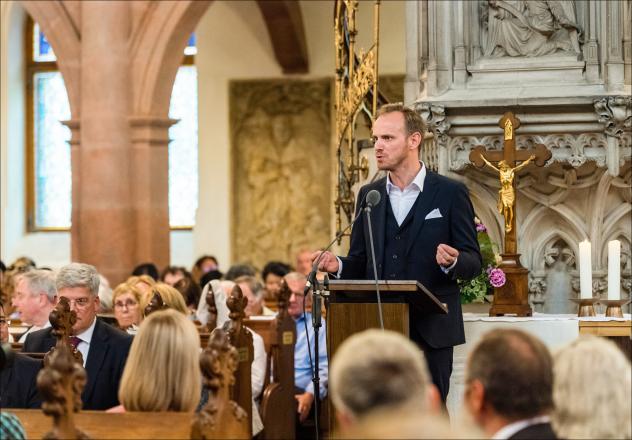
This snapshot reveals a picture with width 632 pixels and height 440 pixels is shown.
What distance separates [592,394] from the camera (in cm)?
319

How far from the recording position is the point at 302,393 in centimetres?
923

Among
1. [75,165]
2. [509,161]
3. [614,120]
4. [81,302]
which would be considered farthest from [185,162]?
[81,302]

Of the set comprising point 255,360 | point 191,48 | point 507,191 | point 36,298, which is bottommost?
point 255,360

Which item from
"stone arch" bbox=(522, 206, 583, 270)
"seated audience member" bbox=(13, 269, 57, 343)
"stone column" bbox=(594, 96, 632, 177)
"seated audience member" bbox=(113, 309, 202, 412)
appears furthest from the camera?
"stone arch" bbox=(522, 206, 583, 270)

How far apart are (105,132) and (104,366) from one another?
7937 mm

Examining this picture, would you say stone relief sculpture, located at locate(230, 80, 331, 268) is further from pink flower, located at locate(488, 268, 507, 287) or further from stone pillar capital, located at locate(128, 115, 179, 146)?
pink flower, located at locate(488, 268, 507, 287)

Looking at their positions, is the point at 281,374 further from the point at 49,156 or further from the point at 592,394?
the point at 49,156

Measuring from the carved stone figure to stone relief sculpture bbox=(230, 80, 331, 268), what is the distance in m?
11.4

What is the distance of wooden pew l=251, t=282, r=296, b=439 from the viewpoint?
8.27 m

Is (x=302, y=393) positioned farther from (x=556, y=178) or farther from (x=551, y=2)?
(x=551, y=2)

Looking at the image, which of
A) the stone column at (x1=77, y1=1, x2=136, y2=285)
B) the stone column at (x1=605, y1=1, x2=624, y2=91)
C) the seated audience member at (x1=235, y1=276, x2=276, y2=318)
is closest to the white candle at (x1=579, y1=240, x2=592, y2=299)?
the stone column at (x1=605, y1=1, x2=624, y2=91)

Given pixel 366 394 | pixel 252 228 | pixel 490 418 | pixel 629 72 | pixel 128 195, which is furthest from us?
pixel 252 228

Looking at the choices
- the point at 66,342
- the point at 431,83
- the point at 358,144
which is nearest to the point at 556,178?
Answer: the point at 431,83

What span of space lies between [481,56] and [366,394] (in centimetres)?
568
